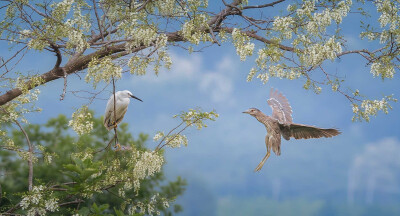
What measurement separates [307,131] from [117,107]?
8.15 feet

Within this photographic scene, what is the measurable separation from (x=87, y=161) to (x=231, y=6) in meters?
2.41

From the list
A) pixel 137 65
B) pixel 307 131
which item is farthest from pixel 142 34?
pixel 307 131

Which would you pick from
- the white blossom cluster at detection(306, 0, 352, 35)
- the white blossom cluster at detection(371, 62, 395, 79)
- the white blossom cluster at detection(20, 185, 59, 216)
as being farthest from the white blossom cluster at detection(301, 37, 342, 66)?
the white blossom cluster at detection(20, 185, 59, 216)

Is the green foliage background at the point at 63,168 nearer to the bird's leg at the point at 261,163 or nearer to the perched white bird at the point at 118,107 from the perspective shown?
the perched white bird at the point at 118,107

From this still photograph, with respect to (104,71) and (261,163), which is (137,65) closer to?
(104,71)

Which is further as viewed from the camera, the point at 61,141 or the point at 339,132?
the point at 61,141

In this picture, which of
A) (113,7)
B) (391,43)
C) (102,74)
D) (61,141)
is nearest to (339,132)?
(391,43)

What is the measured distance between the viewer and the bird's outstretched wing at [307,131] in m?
5.58

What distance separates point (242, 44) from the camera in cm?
559

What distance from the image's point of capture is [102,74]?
208 inches

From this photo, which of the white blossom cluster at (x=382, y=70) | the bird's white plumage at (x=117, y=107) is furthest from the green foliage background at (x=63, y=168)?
the white blossom cluster at (x=382, y=70)

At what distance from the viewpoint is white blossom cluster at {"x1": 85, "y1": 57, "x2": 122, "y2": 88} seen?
5285 mm

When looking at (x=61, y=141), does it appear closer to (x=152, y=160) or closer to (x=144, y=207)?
(x=144, y=207)

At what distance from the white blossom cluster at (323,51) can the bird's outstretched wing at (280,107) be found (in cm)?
69
